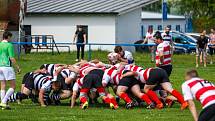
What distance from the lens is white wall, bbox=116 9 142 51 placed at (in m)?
48.5

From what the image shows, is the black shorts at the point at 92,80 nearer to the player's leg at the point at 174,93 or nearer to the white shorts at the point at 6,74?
the player's leg at the point at 174,93

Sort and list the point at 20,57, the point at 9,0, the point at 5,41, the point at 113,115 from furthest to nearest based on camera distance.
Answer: the point at 20,57 < the point at 5,41 < the point at 113,115 < the point at 9,0

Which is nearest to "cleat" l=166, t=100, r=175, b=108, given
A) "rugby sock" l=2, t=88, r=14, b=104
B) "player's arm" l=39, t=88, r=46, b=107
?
"player's arm" l=39, t=88, r=46, b=107

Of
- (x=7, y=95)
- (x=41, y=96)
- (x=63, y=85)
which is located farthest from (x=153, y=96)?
(x=7, y=95)

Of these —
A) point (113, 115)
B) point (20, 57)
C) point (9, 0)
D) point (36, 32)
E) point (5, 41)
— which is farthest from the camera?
point (36, 32)

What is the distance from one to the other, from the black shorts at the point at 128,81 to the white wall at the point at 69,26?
30034mm

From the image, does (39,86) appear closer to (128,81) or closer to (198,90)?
(128,81)

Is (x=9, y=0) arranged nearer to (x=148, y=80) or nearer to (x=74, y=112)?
(x=74, y=112)

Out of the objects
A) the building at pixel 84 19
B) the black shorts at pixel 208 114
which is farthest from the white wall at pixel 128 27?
the black shorts at pixel 208 114

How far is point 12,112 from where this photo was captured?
1648 centimetres

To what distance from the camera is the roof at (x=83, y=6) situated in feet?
156

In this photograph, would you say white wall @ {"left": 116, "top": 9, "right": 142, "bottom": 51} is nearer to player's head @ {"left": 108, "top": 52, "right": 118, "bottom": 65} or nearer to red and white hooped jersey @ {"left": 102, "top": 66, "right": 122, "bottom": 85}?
player's head @ {"left": 108, "top": 52, "right": 118, "bottom": 65}

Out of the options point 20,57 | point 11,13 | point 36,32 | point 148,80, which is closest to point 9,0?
point 11,13

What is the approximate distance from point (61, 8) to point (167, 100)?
31149mm
